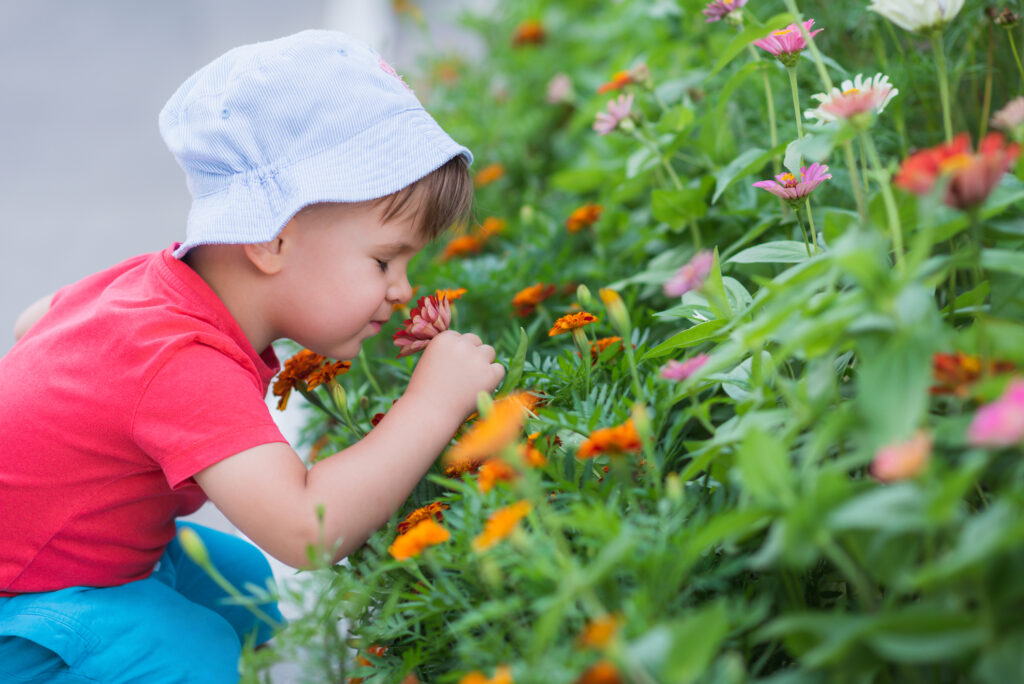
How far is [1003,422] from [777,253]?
46 cm

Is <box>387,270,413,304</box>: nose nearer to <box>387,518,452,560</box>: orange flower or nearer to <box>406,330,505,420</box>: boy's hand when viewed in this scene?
<box>406,330,505,420</box>: boy's hand

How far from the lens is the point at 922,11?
0.67m

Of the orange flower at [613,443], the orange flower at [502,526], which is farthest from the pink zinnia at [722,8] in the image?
the orange flower at [502,526]

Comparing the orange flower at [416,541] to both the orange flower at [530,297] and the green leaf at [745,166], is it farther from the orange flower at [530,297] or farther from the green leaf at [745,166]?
the green leaf at [745,166]

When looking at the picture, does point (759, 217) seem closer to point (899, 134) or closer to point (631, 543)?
point (899, 134)

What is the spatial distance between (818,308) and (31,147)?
8.45 feet

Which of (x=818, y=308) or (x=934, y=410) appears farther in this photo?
(x=934, y=410)

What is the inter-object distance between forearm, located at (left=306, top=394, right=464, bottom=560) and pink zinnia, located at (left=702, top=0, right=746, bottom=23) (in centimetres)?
65

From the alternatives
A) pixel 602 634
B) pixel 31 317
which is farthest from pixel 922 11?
pixel 31 317

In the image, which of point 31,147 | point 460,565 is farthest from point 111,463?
point 31,147

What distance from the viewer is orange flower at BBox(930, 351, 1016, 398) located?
1.65 feet

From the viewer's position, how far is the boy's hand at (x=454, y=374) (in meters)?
0.81

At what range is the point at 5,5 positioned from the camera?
104 inches

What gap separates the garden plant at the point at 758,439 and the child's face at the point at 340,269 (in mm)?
49
